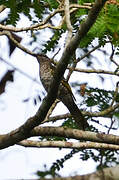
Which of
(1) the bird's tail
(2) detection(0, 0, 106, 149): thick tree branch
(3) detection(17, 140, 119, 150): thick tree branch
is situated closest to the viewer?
(2) detection(0, 0, 106, 149): thick tree branch

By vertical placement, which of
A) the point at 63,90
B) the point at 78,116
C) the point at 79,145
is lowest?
the point at 79,145

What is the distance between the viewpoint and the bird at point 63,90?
3.93m

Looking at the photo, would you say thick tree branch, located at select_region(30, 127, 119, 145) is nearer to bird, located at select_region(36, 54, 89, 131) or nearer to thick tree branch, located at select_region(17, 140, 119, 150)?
thick tree branch, located at select_region(17, 140, 119, 150)

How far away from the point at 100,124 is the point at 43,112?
3.84 ft

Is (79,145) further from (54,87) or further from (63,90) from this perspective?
(63,90)

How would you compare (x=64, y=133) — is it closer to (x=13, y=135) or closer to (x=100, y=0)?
(x=13, y=135)

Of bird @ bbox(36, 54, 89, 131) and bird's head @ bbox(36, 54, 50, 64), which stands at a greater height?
bird's head @ bbox(36, 54, 50, 64)

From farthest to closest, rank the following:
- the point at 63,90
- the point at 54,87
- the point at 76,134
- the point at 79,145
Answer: the point at 63,90
the point at 79,145
the point at 76,134
the point at 54,87

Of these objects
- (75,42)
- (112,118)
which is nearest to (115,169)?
(75,42)

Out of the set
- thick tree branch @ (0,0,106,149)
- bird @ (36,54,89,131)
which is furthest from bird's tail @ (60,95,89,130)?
thick tree branch @ (0,0,106,149)

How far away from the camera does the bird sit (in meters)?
3.93

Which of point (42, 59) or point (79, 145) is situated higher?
point (42, 59)

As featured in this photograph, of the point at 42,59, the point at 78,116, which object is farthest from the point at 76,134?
the point at 42,59

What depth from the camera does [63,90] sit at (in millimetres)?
4262
